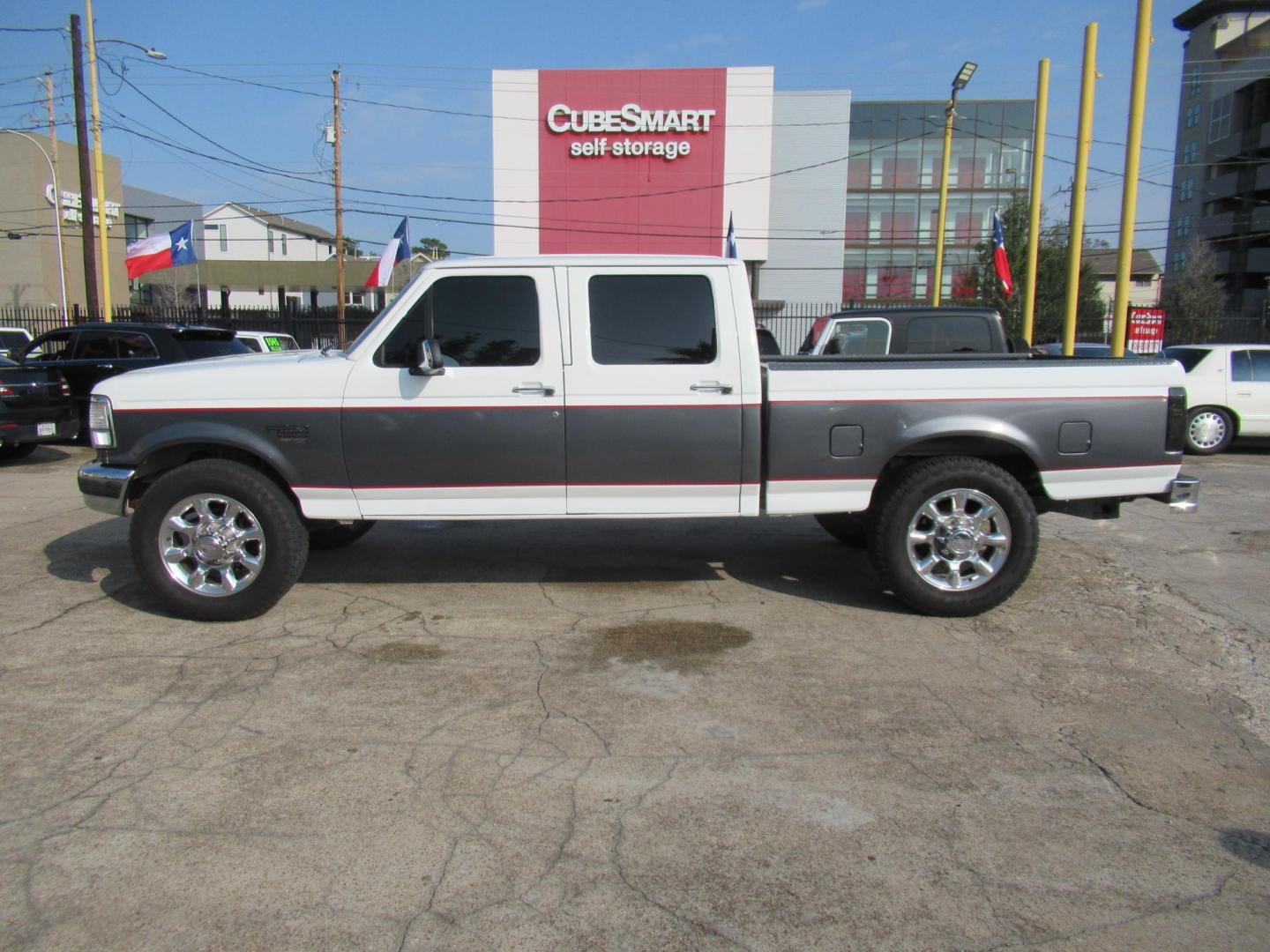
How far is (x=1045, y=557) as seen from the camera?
22.6 ft

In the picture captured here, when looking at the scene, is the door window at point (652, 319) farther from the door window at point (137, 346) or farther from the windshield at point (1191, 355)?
the windshield at point (1191, 355)

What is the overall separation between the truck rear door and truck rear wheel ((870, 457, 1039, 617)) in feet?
A: 3.13

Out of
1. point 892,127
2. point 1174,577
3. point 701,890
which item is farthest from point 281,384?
point 892,127

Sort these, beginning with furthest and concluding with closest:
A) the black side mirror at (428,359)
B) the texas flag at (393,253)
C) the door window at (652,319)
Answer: the texas flag at (393,253), the door window at (652,319), the black side mirror at (428,359)

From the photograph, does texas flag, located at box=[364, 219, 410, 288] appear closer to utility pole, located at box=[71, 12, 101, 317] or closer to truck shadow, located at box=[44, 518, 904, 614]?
utility pole, located at box=[71, 12, 101, 317]

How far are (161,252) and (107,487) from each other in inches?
732

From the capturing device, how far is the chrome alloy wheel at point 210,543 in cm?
521

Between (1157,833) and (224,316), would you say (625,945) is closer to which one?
(1157,833)

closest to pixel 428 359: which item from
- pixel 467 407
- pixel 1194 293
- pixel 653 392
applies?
pixel 467 407

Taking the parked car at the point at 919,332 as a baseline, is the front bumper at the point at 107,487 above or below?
below

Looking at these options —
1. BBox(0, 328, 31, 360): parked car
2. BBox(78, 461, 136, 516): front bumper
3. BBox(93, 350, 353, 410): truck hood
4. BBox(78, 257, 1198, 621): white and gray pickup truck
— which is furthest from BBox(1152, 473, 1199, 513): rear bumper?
BBox(0, 328, 31, 360): parked car

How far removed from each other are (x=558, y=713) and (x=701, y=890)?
1402 mm

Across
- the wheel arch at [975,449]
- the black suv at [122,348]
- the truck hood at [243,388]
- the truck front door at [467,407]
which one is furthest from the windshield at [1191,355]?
the black suv at [122,348]

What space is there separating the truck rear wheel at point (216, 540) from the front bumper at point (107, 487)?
0.17 m
